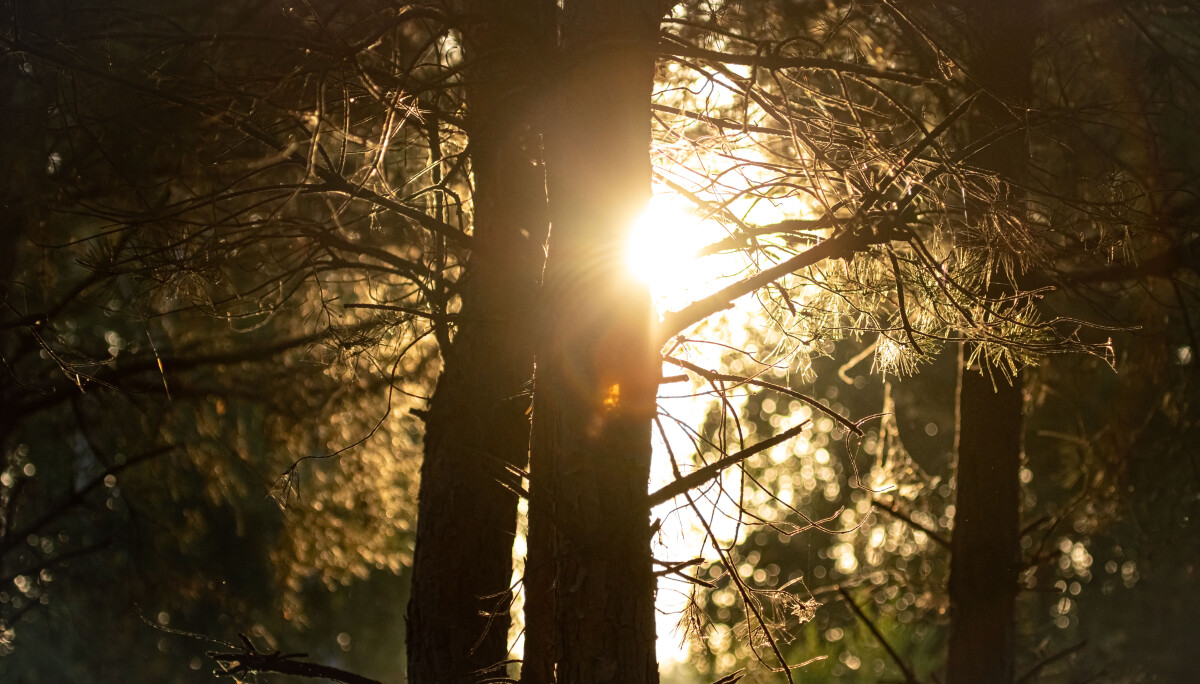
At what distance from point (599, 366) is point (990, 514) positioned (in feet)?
11.0

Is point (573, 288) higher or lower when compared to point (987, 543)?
higher

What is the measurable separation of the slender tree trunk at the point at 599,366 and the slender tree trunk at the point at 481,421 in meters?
1.49

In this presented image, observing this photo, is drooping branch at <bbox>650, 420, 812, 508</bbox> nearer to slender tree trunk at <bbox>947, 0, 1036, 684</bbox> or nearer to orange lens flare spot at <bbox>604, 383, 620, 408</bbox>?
orange lens flare spot at <bbox>604, 383, 620, 408</bbox>

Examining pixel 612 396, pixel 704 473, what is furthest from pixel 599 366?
pixel 704 473

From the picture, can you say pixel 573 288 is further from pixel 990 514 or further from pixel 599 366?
pixel 990 514

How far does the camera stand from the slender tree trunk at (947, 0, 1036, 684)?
478cm

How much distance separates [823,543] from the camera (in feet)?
48.1

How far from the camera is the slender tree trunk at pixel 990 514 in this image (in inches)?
188

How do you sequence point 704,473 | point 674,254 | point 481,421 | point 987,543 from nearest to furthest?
point 704,473
point 674,254
point 481,421
point 987,543

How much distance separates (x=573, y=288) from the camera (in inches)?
99.1

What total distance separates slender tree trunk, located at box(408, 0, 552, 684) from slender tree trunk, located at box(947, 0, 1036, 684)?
7.83 ft

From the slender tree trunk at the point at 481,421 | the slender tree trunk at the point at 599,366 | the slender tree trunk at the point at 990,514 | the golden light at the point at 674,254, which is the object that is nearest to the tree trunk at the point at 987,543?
the slender tree trunk at the point at 990,514

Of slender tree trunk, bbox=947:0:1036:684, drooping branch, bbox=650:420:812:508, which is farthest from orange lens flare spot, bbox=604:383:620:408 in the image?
slender tree trunk, bbox=947:0:1036:684

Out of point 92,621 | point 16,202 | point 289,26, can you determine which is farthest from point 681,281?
point 92,621
